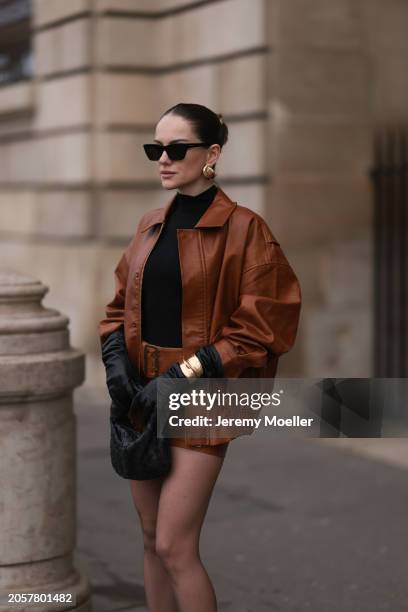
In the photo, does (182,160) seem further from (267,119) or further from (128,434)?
(267,119)

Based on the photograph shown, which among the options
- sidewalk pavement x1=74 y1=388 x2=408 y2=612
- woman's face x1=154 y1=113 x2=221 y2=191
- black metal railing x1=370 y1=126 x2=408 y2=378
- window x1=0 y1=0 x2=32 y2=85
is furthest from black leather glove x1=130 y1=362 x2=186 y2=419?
window x1=0 y1=0 x2=32 y2=85

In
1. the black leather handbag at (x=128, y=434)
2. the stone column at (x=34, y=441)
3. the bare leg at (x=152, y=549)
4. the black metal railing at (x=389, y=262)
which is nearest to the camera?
the black leather handbag at (x=128, y=434)

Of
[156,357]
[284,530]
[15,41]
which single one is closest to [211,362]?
[156,357]

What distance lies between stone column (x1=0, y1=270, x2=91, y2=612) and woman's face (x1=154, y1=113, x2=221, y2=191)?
1.01 m

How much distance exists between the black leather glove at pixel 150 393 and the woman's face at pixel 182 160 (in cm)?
56

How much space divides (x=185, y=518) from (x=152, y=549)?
274 millimetres

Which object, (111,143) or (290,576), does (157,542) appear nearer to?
(290,576)

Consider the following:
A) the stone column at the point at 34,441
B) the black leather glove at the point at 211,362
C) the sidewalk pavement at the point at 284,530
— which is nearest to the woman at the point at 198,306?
the black leather glove at the point at 211,362

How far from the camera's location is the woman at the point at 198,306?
3.37 metres

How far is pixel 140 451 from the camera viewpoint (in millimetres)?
3461

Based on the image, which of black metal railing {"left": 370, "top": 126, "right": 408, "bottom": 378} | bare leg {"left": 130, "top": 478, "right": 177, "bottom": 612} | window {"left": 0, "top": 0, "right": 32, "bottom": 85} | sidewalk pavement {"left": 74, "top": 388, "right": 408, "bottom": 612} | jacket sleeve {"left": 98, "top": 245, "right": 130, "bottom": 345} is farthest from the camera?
window {"left": 0, "top": 0, "right": 32, "bottom": 85}

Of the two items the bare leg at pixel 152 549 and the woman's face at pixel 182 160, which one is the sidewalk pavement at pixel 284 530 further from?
the woman's face at pixel 182 160

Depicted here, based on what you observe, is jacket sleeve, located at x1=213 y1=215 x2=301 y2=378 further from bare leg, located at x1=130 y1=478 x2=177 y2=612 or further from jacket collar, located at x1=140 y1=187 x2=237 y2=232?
bare leg, located at x1=130 y1=478 x2=177 y2=612

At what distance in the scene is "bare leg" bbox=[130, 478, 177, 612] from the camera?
11.7 feet
